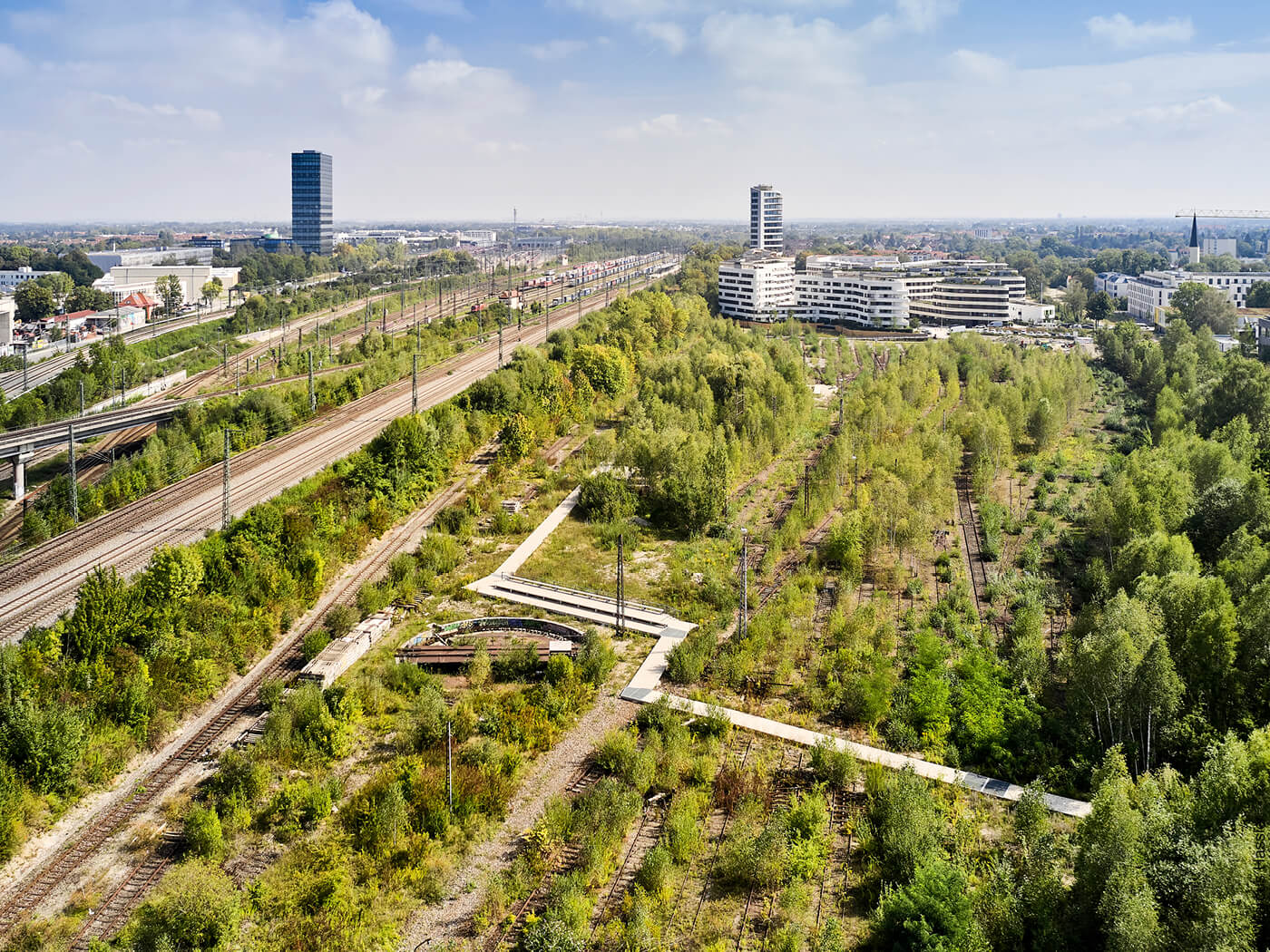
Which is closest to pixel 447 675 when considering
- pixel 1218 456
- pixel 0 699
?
pixel 0 699

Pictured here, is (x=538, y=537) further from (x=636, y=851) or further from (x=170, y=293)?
(x=170, y=293)

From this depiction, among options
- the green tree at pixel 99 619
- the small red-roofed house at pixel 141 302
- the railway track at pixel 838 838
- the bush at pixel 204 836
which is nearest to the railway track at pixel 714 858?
the railway track at pixel 838 838

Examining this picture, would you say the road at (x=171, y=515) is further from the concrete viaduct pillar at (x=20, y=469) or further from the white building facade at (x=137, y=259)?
the white building facade at (x=137, y=259)

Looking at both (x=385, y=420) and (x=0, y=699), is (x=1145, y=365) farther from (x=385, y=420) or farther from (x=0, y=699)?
(x=0, y=699)

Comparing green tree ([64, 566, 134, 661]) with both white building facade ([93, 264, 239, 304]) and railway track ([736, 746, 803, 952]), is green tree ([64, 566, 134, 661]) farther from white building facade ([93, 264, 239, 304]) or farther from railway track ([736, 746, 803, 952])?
white building facade ([93, 264, 239, 304])

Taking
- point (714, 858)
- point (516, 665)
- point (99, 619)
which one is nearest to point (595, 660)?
point (516, 665)

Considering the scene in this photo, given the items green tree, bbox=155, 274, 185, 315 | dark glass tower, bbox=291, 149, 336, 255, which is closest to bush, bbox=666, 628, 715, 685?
green tree, bbox=155, 274, 185, 315
